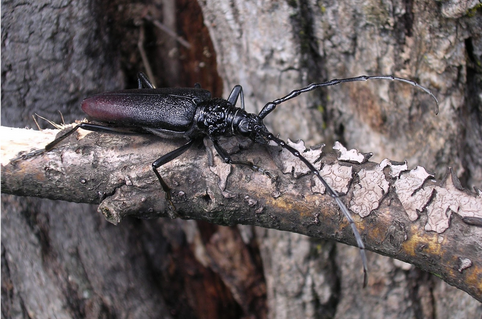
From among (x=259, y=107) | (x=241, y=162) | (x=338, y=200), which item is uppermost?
(x=241, y=162)

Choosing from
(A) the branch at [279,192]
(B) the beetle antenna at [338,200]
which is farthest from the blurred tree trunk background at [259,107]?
(B) the beetle antenna at [338,200]

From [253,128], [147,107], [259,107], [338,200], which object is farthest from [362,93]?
[147,107]

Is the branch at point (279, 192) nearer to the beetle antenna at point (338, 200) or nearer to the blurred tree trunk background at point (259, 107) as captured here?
the beetle antenna at point (338, 200)

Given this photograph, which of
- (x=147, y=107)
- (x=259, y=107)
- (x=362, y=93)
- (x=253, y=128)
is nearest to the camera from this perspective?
(x=253, y=128)

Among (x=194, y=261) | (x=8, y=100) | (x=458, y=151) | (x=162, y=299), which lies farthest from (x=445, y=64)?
(x=8, y=100)

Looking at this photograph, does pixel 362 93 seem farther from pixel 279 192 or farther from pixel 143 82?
pixel 143 82

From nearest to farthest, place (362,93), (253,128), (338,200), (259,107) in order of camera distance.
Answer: (338,200), (253,128), (362,93), (259,107)

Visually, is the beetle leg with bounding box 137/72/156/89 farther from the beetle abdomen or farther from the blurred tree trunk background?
the blurred tree trunk background

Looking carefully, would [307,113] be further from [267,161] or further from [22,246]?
[22,246]
